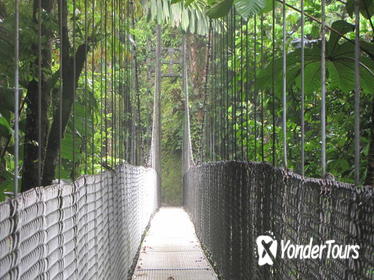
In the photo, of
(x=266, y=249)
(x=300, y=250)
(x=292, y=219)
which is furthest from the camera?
(x=266, y=249)

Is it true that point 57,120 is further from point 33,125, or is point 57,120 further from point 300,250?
point 300,250

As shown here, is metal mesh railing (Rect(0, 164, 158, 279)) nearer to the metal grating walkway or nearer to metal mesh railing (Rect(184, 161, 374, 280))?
metal mesh railing (Rect(184, 161, 374, 280))

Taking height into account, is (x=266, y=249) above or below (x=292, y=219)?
below

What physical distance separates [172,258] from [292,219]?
492cm

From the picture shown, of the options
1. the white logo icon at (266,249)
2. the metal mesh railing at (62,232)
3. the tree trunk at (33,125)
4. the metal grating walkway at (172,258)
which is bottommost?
the metal grating walkway at (172,258)

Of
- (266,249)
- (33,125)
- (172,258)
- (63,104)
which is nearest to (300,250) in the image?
(266,249)

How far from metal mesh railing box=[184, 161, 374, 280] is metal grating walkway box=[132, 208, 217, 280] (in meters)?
1.26

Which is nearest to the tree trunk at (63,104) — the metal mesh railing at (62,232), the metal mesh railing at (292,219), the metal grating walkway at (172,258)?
the metal mesh railing at (62,232)

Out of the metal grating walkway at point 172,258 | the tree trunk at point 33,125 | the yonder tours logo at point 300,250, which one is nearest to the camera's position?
the yonder tours logo at point 300,250

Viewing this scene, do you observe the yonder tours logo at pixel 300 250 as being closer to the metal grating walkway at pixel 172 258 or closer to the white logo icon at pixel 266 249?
the white logo icon at pixel 266 249

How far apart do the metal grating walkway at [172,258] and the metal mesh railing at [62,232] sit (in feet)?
5.80

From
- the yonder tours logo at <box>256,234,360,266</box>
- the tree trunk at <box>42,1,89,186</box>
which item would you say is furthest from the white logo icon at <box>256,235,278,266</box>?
the tree trunk at <box>42,1,89,186</box>

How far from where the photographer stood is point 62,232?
6.50 feet

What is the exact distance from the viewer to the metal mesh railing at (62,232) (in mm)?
1326
